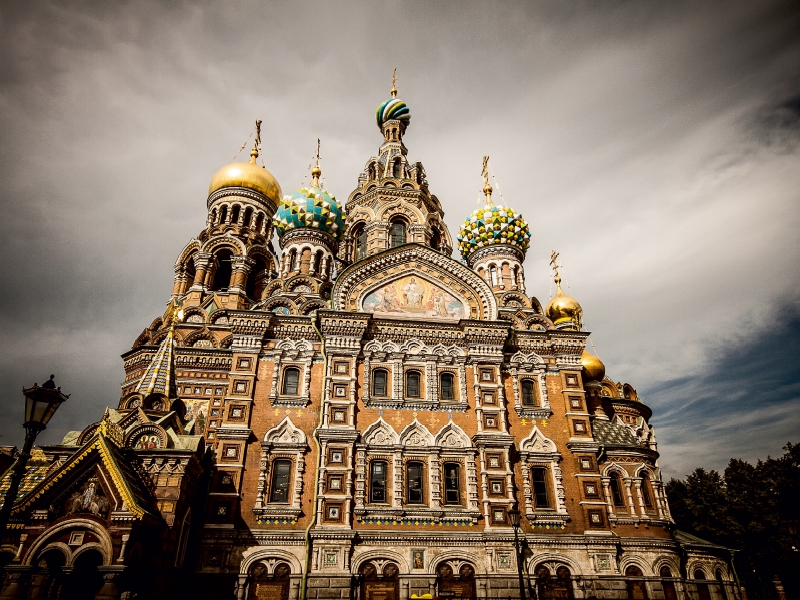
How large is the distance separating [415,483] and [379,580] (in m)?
2.63

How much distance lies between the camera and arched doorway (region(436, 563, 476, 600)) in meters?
14.2

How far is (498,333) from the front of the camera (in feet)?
56.7

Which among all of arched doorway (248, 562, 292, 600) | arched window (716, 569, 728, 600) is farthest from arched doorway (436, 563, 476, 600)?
arched window (716, 569, 728, 600)

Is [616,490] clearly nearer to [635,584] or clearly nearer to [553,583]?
[635,584]

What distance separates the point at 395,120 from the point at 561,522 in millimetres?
19897

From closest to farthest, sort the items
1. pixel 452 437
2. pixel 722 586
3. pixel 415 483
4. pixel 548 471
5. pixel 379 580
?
1. pixel 379 580
2. pixel 415 483
3. pixel 452 437
4. pixel 548 471
5. pixel 722 586

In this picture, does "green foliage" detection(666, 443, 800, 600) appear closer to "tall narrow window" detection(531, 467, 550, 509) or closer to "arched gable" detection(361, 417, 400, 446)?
"tall narrow window" detection(531, 467, 550, 509)

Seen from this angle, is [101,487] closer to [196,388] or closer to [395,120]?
[196,388]

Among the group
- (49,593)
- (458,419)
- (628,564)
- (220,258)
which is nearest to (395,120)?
(220,258)

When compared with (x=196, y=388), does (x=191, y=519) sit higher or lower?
lower

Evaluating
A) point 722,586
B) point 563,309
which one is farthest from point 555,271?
point 722,586

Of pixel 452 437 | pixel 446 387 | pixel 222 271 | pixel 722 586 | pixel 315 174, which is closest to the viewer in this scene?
pixel 452 437

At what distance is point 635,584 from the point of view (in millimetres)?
15102

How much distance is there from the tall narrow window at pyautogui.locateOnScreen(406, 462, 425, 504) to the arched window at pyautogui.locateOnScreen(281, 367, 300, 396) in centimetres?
404
